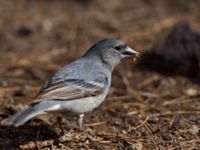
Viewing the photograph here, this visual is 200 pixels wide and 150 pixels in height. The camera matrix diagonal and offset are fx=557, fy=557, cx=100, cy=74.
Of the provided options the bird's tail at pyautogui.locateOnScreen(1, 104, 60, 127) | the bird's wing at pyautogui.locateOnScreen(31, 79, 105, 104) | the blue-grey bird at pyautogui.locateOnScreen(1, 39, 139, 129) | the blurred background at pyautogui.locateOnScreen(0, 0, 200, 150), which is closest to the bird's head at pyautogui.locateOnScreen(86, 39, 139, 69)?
the blue-grey bird at pyautogui.locateOnScreen(1, 39, 139, 129)

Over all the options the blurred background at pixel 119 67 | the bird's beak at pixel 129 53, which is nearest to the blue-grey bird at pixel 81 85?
the bird's beak at pixel 129 53

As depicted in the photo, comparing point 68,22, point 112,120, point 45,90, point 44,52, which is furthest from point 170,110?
point 68,22

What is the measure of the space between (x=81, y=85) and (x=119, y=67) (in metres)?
2.50

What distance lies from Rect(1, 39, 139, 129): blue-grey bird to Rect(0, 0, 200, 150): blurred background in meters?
0.34

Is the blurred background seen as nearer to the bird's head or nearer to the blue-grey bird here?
the blue-grey bird

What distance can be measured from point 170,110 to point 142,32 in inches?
111

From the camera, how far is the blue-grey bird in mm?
4734

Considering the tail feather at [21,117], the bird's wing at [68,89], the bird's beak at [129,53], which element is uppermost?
the bird's beak at [129,53]

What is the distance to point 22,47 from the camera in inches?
330

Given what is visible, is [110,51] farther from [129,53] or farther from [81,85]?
[81,85]

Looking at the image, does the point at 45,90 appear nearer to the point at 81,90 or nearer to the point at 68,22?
the point at 81,90

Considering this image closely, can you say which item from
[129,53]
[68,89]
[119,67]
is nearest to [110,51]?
[129,53]

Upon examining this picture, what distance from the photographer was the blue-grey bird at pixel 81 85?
4734 mm

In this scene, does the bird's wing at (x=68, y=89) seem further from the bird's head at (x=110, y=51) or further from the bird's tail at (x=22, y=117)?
the bird's head at (x=110, y=51)
